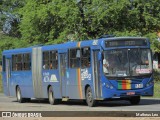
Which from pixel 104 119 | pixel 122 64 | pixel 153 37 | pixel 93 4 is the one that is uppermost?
pixel 93 4

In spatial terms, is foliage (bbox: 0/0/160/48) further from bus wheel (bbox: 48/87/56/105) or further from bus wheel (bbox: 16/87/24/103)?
bus wheel (bbox: 48/87/56/105)

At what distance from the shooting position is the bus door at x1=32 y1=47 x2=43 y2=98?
2733 cm

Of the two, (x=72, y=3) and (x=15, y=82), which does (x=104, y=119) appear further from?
(x=72, y=3)

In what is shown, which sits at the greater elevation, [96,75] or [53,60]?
[53,60]

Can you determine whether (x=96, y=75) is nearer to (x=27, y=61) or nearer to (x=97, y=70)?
(x=97, y=70)

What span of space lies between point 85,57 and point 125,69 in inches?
81.9

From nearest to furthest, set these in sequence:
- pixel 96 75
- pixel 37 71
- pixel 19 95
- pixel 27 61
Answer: pixel 96 75, pixel 37 71, pixel 27 61, pixel 19 95

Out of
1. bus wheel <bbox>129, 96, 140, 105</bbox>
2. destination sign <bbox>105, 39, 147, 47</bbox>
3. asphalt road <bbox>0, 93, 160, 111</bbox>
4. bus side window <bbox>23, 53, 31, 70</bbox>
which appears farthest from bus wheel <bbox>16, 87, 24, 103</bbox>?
destination sign <bbox>105, 39, 147, 47</bbox>

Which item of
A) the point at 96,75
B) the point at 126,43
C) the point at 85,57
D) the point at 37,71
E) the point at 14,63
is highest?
the point at 126,43

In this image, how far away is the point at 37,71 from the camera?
27.6 metres

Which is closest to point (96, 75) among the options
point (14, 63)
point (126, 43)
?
point (126, 43)

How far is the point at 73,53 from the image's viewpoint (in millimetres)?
23906

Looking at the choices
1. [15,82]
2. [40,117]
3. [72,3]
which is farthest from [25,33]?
[40,117]

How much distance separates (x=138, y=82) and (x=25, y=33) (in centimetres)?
3332
